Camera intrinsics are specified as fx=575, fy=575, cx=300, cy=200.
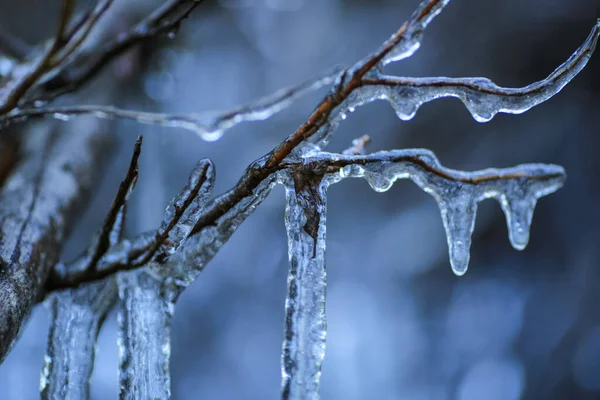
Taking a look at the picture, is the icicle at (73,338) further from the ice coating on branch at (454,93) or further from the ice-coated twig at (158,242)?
the ice coating on branch at (454,93)

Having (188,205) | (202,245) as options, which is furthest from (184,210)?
(202,245)

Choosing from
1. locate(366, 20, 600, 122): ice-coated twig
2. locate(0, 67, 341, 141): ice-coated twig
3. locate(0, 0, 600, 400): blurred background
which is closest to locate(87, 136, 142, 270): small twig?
locate(0, 67, 341, 141): ice-coated twig

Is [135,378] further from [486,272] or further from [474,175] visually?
[486,272]

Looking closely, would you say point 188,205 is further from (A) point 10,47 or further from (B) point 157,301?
(A) point 10,47

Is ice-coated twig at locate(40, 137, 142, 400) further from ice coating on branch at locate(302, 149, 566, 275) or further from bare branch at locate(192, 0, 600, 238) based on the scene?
ice coating on branch at locate(302, 149, 566, 275)

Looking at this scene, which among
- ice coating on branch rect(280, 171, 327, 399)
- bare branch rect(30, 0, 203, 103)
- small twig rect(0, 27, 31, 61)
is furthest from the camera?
small twig rect(0, 27, 31, 61)

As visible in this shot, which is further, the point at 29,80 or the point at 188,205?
the point at 29,80

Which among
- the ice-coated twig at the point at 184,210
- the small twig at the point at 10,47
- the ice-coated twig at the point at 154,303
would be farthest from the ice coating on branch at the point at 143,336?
the small twig at the point at 10,47

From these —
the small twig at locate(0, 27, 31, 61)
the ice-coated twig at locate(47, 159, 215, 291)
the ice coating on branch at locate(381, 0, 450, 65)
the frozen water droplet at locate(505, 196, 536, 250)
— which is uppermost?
the small twig at locate(0, 27, 31, 61)
